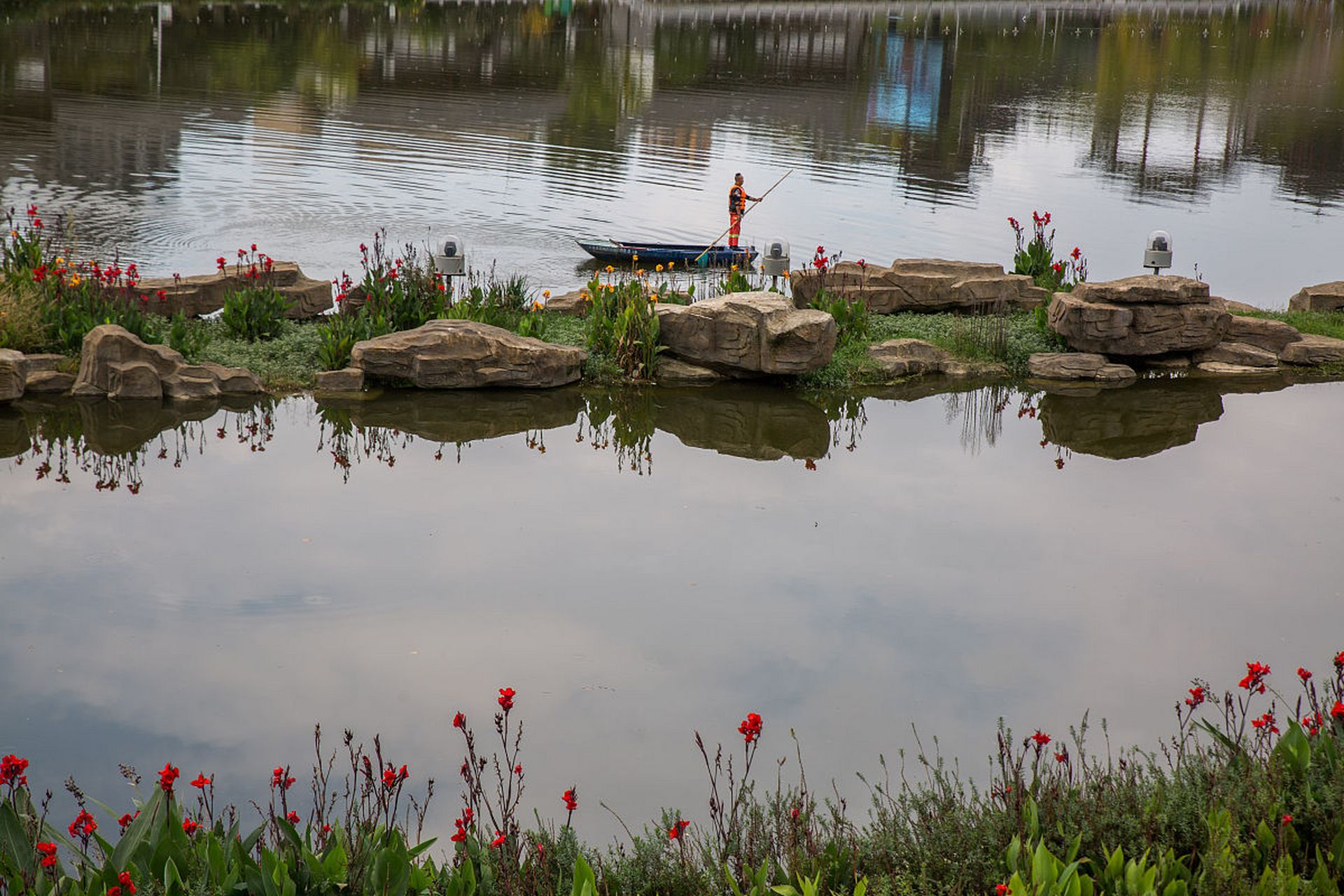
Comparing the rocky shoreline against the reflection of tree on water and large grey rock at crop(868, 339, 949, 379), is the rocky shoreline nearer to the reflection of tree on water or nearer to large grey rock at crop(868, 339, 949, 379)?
large grey rock at crop(868, 339, 949, 379)

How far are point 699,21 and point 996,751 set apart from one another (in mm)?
56113

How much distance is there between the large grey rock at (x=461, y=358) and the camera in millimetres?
11250

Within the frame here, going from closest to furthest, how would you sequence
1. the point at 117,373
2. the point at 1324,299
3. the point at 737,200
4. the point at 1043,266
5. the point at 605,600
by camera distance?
the point at 605,600
the point at 117,373
the point at 1324,299
the point at 1043,266
the point at 737,200

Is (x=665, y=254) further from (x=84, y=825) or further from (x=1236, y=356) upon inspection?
(x=84, y=825)

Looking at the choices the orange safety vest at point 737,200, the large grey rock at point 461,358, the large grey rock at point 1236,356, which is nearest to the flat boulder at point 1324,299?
the large grey rock at point 1236,356

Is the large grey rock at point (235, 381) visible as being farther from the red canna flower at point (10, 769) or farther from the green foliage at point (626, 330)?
the red canna flower at point (10, 769)

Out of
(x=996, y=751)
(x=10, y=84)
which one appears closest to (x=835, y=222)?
(x=996, y=751)

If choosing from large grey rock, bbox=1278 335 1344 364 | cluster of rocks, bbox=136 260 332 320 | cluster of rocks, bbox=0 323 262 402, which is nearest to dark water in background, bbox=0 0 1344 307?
cluster of rocks, bbox=136 260 332 320

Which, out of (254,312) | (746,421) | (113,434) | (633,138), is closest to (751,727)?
(746,421)

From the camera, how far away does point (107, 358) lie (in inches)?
420

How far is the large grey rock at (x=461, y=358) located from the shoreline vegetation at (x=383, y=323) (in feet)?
1.43

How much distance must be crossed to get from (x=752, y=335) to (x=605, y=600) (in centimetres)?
481

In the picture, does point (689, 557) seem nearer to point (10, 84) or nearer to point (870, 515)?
point (870, 515)

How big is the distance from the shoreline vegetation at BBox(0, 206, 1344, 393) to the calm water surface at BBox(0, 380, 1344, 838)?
1089mm
